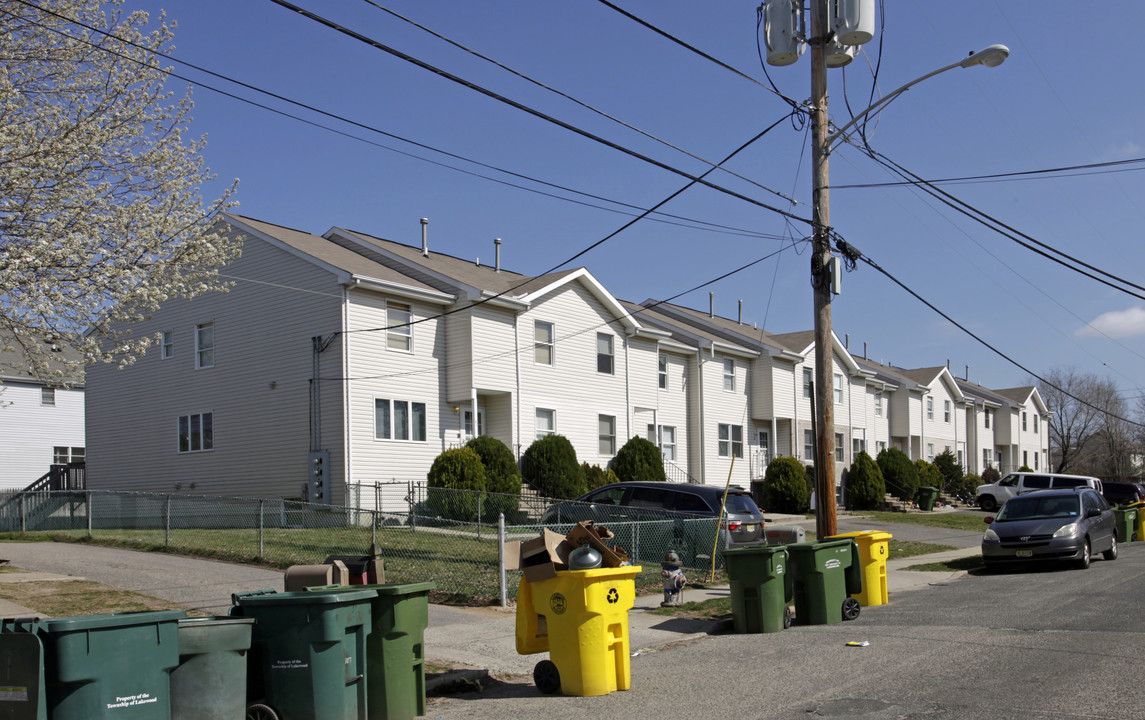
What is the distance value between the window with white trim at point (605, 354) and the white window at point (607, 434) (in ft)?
4.98

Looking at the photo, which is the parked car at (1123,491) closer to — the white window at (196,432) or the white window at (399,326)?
the white window at (399,326)

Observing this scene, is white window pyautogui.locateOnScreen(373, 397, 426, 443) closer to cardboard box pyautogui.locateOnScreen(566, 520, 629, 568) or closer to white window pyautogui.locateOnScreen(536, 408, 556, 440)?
white window pyautogui.locateOnScreen(536, 408, 556, 440)

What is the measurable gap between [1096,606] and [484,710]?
8657 millimetres

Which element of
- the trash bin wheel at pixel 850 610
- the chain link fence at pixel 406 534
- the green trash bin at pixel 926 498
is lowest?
the green trash bin at pixel 926 498

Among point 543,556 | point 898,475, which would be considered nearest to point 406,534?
point 543,556

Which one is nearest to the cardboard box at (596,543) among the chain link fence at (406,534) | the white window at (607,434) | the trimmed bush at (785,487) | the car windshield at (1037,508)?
the chain link fence at (406,534)

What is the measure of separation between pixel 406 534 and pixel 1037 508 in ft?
39.4

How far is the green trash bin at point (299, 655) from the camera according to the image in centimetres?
652

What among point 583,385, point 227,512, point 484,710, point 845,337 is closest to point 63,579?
point 227,512

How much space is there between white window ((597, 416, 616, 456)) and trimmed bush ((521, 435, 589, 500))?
4.22 metres

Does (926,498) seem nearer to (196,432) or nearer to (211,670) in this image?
(196,432)

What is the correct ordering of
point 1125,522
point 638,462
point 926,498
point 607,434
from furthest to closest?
point 926,498
point 607,434
point 638,462
point 1125,522

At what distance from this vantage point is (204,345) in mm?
27172

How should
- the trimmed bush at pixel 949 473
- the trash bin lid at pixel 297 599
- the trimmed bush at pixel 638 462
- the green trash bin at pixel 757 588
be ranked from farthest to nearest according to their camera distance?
the trimmed bush at pixel 949 473
the trimmed bush at pixel 638 462
the green trash bin at pixel 757 588
the trash bin lid at pixel 297 599
